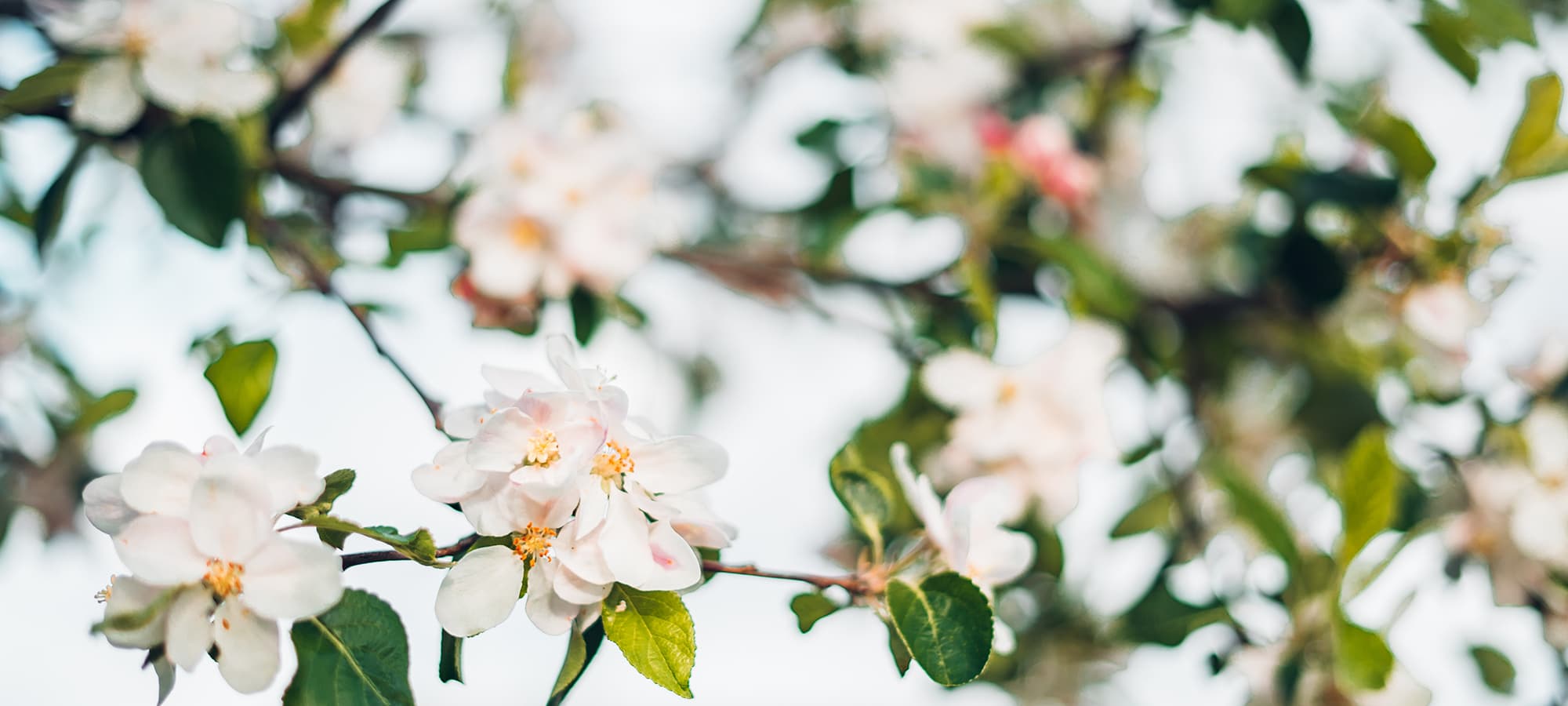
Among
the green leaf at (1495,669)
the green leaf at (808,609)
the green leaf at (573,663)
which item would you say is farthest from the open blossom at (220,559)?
the green leaf at (1495,669)

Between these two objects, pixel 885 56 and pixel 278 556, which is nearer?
pixel 278 556

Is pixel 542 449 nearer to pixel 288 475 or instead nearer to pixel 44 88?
pixel 288 475

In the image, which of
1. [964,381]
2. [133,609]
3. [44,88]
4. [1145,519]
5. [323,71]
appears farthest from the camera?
[1145,519]

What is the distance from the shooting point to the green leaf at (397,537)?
0.39 m

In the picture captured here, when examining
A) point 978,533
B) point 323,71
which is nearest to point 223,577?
point 978,533

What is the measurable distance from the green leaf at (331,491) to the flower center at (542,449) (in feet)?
0.25

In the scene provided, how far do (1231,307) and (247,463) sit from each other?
1.01m

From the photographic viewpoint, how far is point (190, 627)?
39 cm

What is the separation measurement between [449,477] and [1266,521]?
64 cm

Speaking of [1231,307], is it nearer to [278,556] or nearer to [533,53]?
[278,556]

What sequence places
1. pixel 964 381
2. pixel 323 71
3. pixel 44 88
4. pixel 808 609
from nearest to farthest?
pixel 808 609 < pixel 44 88 < pixel 323 71 < pixel 964 381

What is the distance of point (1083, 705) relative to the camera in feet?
3.84


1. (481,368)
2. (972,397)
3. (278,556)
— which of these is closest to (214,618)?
(278,556)

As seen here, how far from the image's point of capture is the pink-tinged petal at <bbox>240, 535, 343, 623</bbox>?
0.38m
